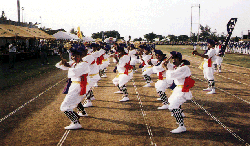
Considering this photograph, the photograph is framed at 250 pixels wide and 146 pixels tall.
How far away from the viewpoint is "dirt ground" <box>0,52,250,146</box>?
5.98 metres

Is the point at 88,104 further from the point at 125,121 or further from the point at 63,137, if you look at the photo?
the point at 63,137

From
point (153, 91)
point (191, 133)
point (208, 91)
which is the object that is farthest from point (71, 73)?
point (208, 91)

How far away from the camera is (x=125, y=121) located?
24.2 ft

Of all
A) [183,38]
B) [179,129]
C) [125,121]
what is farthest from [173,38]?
[179,129]

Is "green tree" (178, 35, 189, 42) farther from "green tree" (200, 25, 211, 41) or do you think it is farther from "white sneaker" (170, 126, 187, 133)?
"white sneaker" (170, 126, 187, 133)

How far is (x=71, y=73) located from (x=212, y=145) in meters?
3.91

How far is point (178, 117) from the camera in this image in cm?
645

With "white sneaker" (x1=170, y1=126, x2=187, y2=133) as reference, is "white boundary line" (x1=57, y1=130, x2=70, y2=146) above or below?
below

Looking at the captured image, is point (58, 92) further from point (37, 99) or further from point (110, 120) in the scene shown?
point (110, 120)

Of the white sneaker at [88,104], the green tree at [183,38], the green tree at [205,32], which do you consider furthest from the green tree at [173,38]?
the white sneaker at [88,104]

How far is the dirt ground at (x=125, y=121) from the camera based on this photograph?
5977 millimetres

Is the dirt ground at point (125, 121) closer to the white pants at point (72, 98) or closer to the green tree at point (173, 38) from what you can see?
→ the white pants at point (72, 98)

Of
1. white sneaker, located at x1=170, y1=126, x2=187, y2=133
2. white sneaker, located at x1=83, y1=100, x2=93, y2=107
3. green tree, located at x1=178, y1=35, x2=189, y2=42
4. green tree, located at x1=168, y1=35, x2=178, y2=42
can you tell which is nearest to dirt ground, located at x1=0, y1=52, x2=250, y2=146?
white sneaker, located at x1=170, y1=126, x2=187, y2=133

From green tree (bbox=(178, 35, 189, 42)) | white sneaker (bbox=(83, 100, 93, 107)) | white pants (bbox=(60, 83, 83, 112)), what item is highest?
green tree (bbox=(178, 35, 189, 42))
